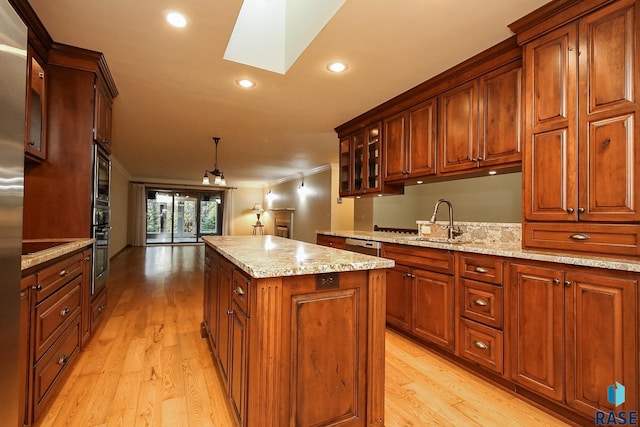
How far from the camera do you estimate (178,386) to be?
6.42ft

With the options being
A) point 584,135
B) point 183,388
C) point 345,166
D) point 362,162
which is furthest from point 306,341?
point 345,166

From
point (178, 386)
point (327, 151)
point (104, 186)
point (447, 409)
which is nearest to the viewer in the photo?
point (447, 409)

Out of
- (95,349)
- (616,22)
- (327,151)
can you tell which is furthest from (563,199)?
(327,151)

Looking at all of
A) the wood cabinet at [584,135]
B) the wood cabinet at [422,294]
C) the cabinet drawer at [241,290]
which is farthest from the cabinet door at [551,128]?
the cabinet drawer at [241,290]

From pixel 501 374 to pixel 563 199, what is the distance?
119cm

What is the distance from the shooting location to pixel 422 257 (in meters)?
2.58

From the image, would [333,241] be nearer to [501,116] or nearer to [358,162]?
[358,162]

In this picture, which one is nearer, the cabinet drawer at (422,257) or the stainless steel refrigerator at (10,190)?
the stainless steel refrigerator at (10,190)

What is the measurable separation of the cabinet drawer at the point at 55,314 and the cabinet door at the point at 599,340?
110 inches

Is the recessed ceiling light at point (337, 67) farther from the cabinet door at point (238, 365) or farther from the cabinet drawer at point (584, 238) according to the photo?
the cabinet door at point (238, 365)

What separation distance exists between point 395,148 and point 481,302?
1818 millimetres

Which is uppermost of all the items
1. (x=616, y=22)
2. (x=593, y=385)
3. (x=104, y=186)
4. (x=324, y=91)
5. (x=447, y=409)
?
(x=324, y=91)

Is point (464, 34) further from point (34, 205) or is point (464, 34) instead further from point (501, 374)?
point (34, 205)

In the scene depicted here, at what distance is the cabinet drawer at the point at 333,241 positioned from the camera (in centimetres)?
375
